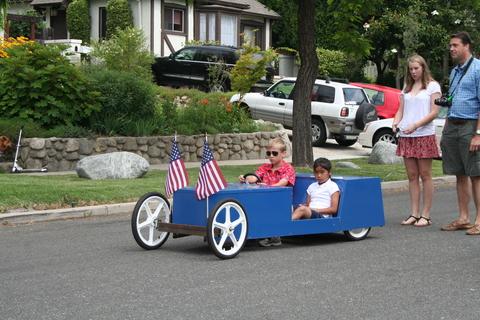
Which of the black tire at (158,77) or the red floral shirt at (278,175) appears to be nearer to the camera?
the red floral shirt at (278,175)

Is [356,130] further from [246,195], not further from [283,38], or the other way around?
[283,38]

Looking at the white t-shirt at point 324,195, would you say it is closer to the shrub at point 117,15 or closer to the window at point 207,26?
the shrub at point 117,15

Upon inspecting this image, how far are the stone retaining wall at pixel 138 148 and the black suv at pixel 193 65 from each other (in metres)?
7.87

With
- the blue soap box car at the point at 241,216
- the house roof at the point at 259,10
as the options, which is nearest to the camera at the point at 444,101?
the blue soap box car at the point at 241,216

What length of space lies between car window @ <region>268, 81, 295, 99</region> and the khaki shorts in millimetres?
12976

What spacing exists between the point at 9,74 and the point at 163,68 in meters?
12.4

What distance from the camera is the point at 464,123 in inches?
327

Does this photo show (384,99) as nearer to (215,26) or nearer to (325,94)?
(325,94)

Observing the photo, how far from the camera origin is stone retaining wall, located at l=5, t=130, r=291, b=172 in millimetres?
14281

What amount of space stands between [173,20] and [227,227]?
2729 centimetres

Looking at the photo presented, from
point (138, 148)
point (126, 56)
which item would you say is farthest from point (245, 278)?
point (126, 56)

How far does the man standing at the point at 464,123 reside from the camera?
8203mm

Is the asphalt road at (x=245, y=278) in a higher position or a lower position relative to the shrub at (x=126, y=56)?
lower

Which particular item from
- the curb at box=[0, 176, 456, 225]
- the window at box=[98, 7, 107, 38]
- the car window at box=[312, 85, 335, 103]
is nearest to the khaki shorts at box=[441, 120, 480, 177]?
the curb at box=[0, 176, 456, 225]
